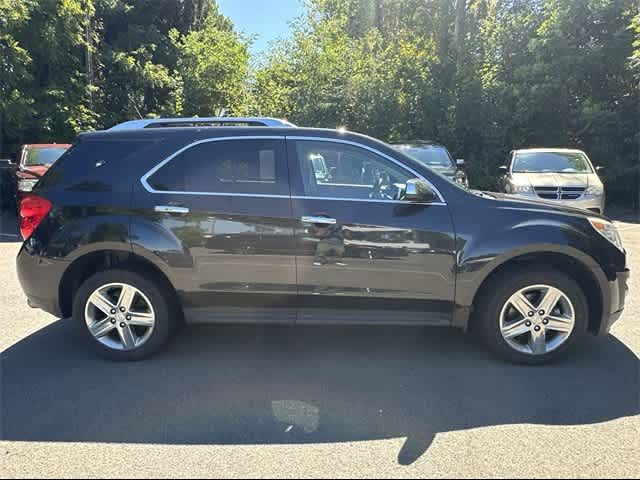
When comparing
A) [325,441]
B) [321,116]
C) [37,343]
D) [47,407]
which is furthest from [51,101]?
[325,441]

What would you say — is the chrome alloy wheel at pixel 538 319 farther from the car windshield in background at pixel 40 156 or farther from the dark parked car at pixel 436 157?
the car windshield in background at pixel 40 156

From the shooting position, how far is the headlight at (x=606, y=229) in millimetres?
3971

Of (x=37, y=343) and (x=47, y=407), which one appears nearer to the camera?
(x=47, y=407)

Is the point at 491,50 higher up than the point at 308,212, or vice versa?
the point at 491,50

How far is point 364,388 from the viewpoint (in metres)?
3.63

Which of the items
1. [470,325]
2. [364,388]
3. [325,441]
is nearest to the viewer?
[325,441]

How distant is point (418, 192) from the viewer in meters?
3.81

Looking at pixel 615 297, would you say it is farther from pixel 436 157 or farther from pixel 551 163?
pixel 436 157

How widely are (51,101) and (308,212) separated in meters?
14.6

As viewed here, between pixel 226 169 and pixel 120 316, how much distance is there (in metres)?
1.44

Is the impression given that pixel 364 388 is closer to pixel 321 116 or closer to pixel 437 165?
pixel 437 165

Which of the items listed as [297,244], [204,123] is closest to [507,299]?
[297,244]

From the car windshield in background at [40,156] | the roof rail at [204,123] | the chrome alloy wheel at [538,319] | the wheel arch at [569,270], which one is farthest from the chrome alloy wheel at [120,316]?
the car windshield in background at [40,156]

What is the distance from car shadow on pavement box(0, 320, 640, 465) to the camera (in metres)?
3.12
